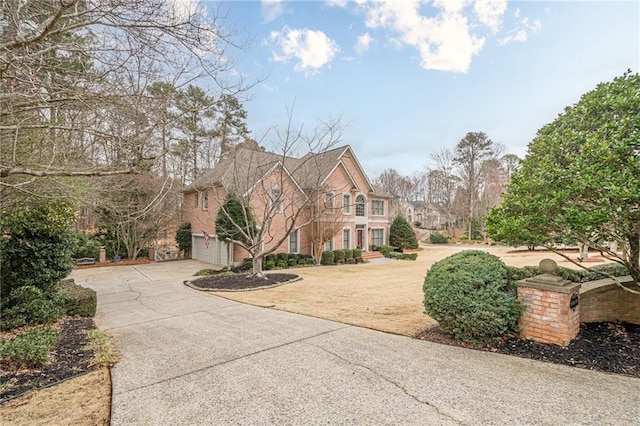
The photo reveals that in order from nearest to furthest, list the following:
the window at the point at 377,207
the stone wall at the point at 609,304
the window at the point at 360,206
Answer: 1. the stone wall at the point at 609,304
2. the window at the point at 360,206
3. the window at the point at 377,207

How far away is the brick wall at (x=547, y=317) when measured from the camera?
4.33 metres

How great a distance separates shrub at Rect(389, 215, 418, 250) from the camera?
25.9m

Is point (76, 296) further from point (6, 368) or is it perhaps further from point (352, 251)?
point (352, 251)

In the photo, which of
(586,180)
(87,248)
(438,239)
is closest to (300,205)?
(87,248)

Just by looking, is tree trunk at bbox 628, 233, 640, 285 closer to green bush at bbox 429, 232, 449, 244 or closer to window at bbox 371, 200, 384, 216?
window at bbox 371, 200, 384, 216

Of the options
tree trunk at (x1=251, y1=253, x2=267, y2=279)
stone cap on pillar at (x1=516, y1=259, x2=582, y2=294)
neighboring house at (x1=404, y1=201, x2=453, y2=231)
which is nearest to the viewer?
stone cap on pillar at (x1=516, y1=259, x2=582, y2=294)

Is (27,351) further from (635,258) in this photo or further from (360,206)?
(360,206)

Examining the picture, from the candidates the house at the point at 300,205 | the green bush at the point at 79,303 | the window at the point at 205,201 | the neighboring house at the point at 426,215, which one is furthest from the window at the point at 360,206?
the neighboring house at the point at 426,215

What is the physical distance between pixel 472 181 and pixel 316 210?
26395mm

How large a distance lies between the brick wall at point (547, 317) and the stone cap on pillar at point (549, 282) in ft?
0.20

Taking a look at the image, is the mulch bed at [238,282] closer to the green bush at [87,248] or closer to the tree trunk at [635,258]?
the tree trunk at [635,258]

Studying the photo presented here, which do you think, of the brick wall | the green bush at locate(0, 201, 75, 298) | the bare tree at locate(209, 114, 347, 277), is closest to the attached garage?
the bare tree at locate(209, 114, 347, 277)

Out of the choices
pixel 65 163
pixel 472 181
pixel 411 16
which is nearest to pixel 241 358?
pixel 65 163

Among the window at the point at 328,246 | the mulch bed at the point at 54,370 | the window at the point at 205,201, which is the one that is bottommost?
the mulch bed at the point at 54,370
